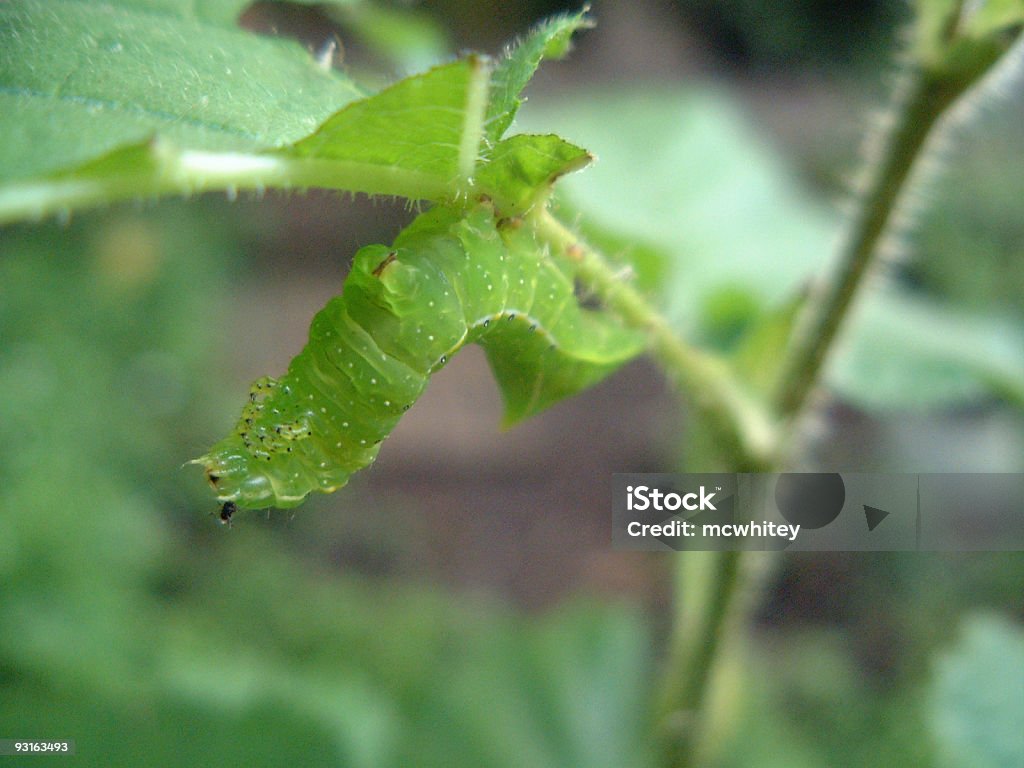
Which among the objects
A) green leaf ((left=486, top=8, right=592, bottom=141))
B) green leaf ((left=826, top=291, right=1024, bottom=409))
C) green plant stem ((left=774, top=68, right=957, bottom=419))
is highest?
green leaf ((left=826, top=291, right=1024, bottom=409))

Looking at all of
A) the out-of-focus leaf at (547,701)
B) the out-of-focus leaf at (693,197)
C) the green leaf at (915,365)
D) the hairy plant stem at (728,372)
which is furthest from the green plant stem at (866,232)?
the out-of-focus leaf at (547,701)

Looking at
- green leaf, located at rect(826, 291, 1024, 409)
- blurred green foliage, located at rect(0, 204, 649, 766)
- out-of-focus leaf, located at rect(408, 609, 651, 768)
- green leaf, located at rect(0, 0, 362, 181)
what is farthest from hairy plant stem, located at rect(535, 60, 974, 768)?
out-of-focus leaf, located at rect(408, 609, 651, 768)

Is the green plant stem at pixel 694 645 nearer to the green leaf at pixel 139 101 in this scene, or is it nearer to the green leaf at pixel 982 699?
the green leaf at pixel 982 699

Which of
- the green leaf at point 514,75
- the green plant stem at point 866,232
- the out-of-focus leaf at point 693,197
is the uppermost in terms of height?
the out-of-focus leaf at point 693,197

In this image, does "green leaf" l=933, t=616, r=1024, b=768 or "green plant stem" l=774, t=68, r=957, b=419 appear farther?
"green leaf" l=933, t=616, r=1024, b=768

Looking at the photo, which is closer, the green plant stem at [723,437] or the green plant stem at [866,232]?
the green plant stem at [723,437]

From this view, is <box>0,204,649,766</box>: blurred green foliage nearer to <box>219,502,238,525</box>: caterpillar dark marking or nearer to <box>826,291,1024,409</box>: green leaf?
<box>219,502,238,525</box>: caterpillar dark marking

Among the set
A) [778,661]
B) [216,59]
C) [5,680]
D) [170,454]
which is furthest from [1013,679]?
[170,454]
